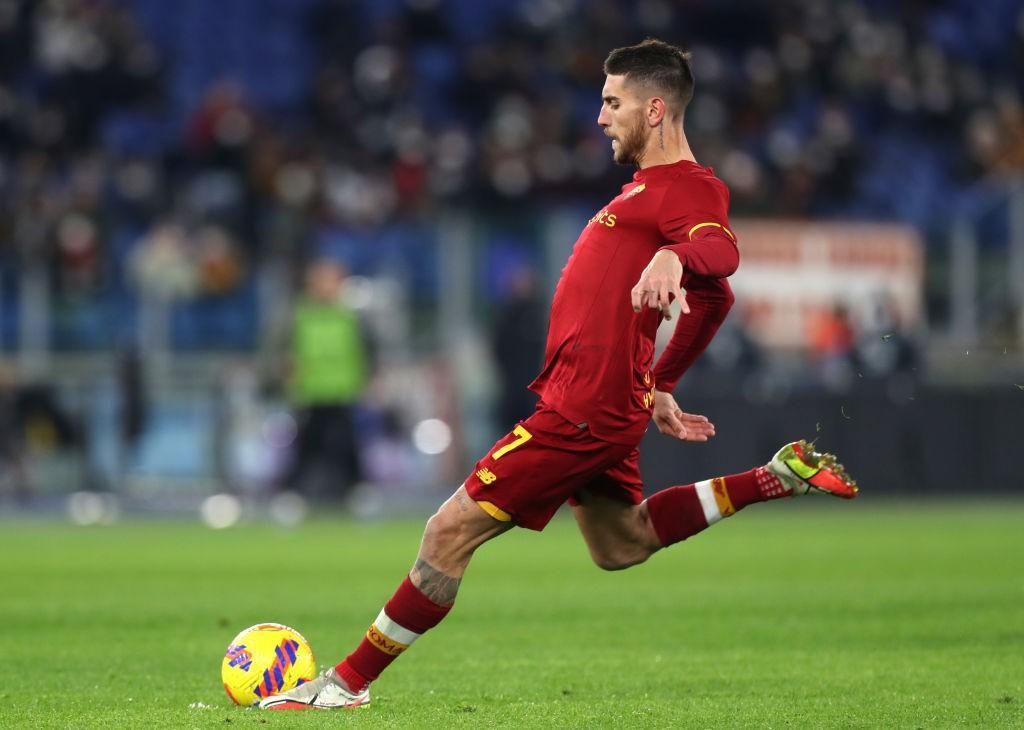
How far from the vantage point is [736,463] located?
1873 cm

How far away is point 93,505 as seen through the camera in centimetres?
1833

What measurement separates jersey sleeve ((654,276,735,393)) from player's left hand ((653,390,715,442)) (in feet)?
0.15

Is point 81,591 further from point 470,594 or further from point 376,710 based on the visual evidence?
point 376,710

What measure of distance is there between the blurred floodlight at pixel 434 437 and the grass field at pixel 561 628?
3.47 meters

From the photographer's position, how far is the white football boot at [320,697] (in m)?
5.84

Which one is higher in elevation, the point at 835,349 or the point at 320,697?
the point at 835,349

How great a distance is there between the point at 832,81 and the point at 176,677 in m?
19.4

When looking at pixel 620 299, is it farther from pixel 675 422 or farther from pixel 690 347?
pixel 675 422

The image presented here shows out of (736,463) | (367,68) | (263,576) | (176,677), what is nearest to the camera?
(176,677)

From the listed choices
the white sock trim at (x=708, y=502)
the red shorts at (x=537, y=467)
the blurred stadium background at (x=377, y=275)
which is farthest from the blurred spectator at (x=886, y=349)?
the red shorts at (x=537, y=467)

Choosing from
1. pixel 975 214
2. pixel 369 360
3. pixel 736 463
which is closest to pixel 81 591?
pixel 369 360

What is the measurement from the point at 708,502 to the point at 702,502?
0.02 metres

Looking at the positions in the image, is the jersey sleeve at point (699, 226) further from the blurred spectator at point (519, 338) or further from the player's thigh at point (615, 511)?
the blurred spectator at point (519, 338)

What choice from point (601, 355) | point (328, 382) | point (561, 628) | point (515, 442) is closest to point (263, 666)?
point (515, 442)
